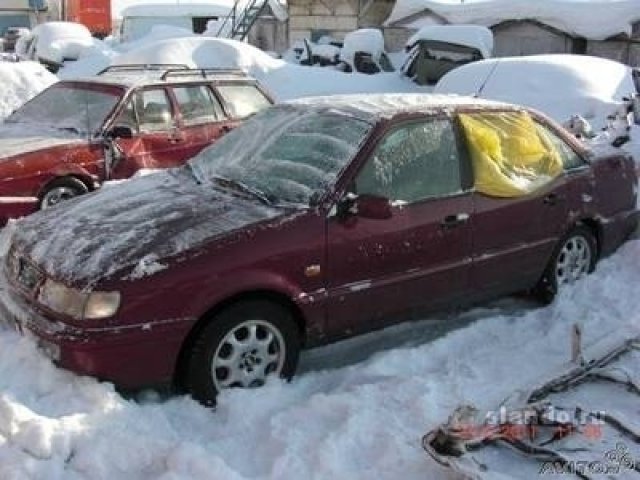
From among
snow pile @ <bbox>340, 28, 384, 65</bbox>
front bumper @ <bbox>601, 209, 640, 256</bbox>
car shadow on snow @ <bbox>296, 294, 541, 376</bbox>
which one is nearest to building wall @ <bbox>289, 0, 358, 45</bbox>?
snow pile @ <bbox>340, 28, 384, 65</bbox>

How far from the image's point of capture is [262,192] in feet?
15.3

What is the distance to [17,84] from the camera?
47.6ft

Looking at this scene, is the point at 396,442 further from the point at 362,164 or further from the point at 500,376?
the point at 362,164

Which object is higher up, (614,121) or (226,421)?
(614,121)

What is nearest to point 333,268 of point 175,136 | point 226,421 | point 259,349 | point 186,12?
point 259,349

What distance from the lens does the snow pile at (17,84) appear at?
14071 millimetres

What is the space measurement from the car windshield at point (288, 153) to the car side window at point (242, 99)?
11.2 feet

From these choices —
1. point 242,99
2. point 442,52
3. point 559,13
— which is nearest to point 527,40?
point 559,13

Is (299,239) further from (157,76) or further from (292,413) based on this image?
(157,76)

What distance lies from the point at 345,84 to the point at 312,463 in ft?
47.1

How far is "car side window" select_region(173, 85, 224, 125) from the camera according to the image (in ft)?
27.7

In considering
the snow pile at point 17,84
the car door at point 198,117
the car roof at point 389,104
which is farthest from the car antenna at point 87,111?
the snow pile at point 17,84

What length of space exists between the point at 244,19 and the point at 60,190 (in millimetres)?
25787

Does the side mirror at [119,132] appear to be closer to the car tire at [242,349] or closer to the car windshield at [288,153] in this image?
the car windshield at [288,153]
